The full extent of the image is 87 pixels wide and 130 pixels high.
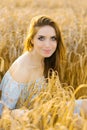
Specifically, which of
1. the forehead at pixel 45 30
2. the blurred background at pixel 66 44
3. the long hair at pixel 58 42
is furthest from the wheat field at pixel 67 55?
the forehead at pixel 45 30

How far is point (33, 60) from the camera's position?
8.75ft

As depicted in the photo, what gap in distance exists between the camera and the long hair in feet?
8.71

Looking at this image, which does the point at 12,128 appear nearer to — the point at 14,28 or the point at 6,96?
the point at 6,96

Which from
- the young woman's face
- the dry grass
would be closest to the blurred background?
the young woman's face

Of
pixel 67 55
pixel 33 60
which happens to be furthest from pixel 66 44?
pixel 33 60

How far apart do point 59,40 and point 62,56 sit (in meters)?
0.12

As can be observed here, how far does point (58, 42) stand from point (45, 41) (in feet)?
0.46

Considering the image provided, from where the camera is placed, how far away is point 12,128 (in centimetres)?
168

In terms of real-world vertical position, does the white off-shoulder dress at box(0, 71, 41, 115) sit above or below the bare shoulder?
below

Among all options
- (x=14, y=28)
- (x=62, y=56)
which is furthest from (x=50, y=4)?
(x=62, y=56)

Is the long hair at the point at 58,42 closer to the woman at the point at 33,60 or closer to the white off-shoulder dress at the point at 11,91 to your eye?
the woman at the point at 33,60

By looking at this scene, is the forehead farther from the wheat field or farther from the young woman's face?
the wheat field

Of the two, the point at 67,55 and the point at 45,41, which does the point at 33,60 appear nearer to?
the point at 45,41

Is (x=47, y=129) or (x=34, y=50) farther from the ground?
(x=34, y=50)
